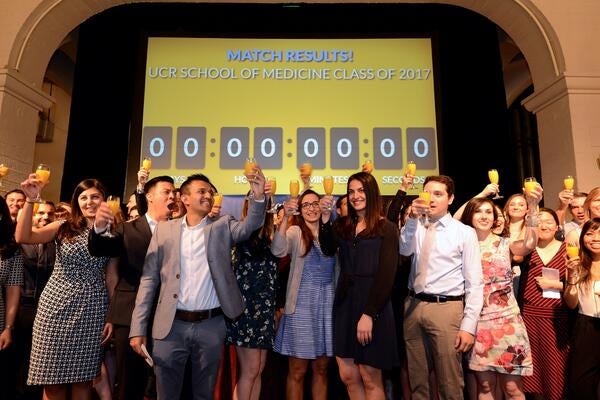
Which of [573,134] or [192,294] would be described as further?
[573,134]

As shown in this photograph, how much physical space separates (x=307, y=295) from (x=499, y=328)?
3.61 feet

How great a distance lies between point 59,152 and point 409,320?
902 centimetres

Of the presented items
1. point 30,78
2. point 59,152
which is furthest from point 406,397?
point 59,152

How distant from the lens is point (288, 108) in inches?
217

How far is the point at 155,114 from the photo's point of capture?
5449 mm

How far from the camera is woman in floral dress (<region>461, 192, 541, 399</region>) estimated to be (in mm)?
2572

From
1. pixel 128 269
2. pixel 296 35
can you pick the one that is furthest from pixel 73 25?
pixel 128 269

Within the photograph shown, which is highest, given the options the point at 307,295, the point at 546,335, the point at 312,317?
the point at 307,295

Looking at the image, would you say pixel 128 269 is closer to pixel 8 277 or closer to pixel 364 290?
pixel 8 277

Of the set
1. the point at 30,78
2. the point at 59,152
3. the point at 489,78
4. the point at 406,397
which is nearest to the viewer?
the point at 406,397

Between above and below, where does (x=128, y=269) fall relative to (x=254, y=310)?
above

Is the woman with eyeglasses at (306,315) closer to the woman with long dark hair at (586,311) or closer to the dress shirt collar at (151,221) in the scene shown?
the dress shirt collar at (151,221)

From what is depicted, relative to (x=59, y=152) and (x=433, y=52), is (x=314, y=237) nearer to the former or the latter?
(x=433, y=52)

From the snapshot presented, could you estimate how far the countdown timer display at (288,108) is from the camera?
5.35 meters
